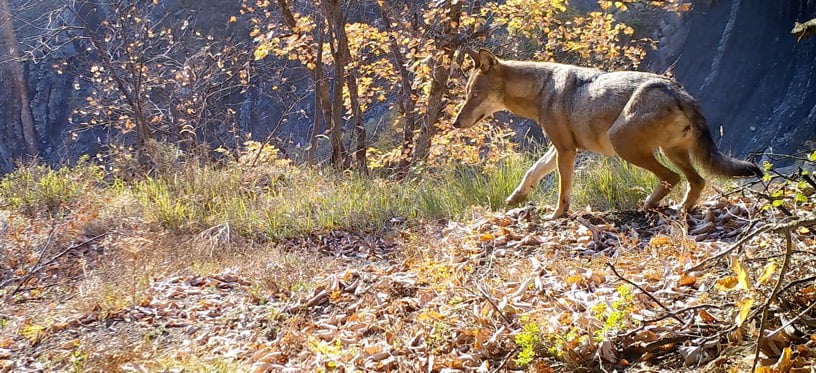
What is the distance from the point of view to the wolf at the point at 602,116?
5.89m

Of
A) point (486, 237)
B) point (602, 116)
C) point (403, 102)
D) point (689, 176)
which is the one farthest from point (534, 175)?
point (403, 102)

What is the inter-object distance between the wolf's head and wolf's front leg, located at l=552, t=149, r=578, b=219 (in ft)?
3.73

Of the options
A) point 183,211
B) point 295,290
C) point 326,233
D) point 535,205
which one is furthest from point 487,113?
point 183,211

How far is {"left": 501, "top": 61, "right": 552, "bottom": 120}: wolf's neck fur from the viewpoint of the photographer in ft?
23.7

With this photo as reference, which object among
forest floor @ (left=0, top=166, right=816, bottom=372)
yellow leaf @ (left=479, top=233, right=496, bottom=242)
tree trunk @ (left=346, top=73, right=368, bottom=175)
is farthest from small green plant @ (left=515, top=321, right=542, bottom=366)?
tree trunk @ (left=346, top=73, right=368, bottom=175)

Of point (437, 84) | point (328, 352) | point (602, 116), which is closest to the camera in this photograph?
point (328, 352)

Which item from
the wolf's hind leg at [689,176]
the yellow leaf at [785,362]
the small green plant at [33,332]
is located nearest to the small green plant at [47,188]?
the small green plant at [33,332]

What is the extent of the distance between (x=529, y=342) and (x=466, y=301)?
3.43 feet

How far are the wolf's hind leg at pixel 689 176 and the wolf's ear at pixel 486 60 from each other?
2183 mm

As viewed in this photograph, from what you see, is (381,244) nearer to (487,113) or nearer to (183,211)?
(487,113)

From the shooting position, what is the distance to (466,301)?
434 cm

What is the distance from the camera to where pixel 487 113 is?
774 centimetres

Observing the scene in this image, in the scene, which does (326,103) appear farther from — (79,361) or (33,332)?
(79,361)

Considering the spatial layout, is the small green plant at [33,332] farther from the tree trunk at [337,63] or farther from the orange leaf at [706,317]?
the tree trunk at [337,63]
